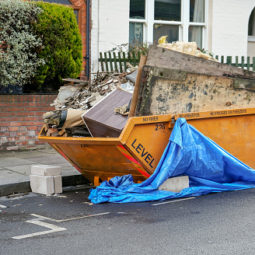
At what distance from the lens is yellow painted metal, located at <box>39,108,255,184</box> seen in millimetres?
6469

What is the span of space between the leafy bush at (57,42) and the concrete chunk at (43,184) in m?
3.68

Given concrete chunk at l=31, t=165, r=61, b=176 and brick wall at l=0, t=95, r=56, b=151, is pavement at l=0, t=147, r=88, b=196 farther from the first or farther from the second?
concrete chunk at l=31, t=165, r=61, b=176

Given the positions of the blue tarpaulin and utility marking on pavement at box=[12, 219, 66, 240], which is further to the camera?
the blue tarpaulin

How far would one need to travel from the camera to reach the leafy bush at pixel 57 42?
10453 millimetres

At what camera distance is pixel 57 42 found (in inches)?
416

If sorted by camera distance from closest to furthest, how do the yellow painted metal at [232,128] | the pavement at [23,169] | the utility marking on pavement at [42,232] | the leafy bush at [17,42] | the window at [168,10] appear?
the utility marking on pavement at [42,232], the yellow painted metal at [232,128], the pavement at [23,169], the leafy bush at [17,42], the window at [168,10]

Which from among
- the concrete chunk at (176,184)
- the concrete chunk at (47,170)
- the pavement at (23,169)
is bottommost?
the pavement at (23,169)

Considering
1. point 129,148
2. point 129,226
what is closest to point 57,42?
point 129,148

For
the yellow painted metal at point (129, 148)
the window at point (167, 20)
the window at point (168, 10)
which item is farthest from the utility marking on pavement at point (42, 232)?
the window at point (168, 10)

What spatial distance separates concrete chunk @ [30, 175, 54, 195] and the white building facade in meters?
5.79

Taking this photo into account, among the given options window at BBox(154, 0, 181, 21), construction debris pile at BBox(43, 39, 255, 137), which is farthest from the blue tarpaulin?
window at BBox(154, 0, 181, 21)

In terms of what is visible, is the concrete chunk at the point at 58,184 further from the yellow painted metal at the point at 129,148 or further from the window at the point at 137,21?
the window at the point at 137,21

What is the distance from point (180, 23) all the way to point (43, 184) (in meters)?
8.07

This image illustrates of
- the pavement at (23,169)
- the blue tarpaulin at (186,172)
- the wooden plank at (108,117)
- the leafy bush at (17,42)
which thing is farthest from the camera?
the leafy bush at (17,42)
